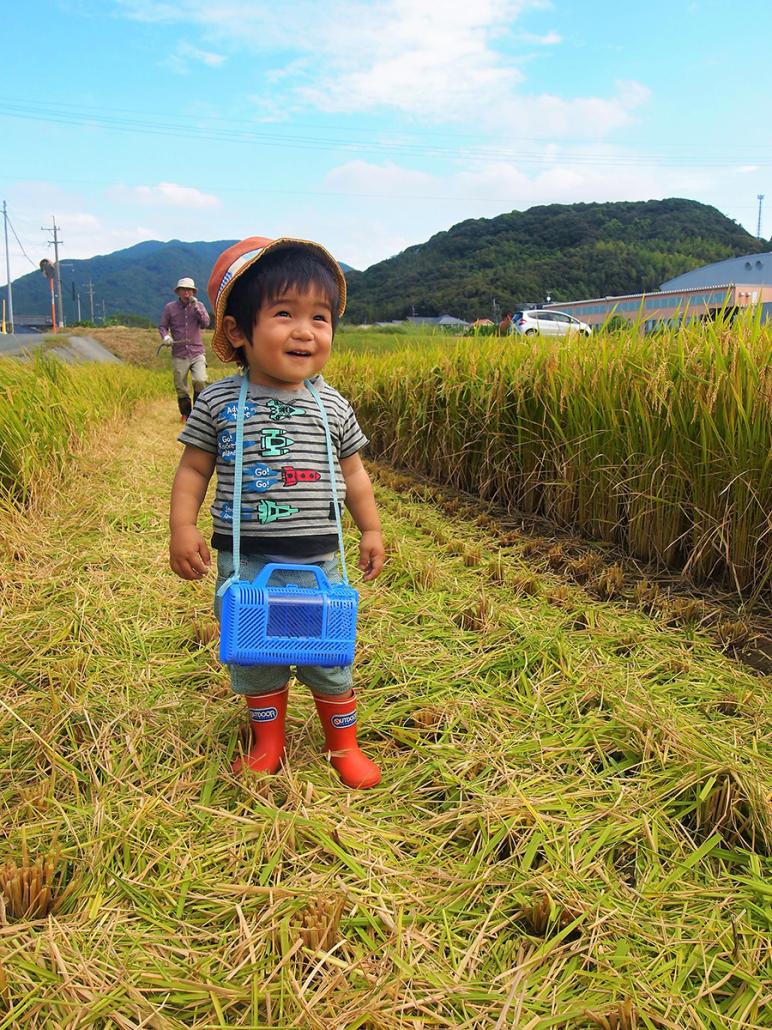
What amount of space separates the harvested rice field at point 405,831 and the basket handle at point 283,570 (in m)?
0.44

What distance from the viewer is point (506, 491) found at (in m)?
3.96

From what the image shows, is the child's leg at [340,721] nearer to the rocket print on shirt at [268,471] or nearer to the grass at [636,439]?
the rocket print on shirt at [268,471]

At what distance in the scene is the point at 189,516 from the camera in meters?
1.51

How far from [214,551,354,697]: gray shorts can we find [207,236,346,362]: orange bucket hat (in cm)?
45

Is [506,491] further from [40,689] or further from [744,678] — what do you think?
[40,689]

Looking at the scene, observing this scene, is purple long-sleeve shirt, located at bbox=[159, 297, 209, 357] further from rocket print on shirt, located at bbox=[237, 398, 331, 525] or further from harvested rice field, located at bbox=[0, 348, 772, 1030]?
rocket print on shirt, located at bbox=[237, 398, 331, 525]

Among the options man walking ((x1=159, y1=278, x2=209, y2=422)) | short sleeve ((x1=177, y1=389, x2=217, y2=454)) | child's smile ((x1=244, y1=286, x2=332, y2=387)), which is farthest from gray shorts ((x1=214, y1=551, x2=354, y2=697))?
man walking ((x1=159, y1=278, x2=209, y2=422))

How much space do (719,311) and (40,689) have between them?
2971 millimetres

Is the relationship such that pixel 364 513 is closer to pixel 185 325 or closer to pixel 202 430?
pixel 202 430

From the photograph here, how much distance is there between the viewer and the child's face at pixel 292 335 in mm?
1435

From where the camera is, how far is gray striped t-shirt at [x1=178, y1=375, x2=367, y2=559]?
1502 millimetres

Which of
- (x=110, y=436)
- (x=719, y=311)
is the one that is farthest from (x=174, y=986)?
(x=110, y=436)

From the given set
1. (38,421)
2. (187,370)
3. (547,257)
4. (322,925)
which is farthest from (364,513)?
(547,257)

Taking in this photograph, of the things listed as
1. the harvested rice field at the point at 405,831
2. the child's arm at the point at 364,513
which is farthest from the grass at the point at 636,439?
the child's arm at the point at 364,513
